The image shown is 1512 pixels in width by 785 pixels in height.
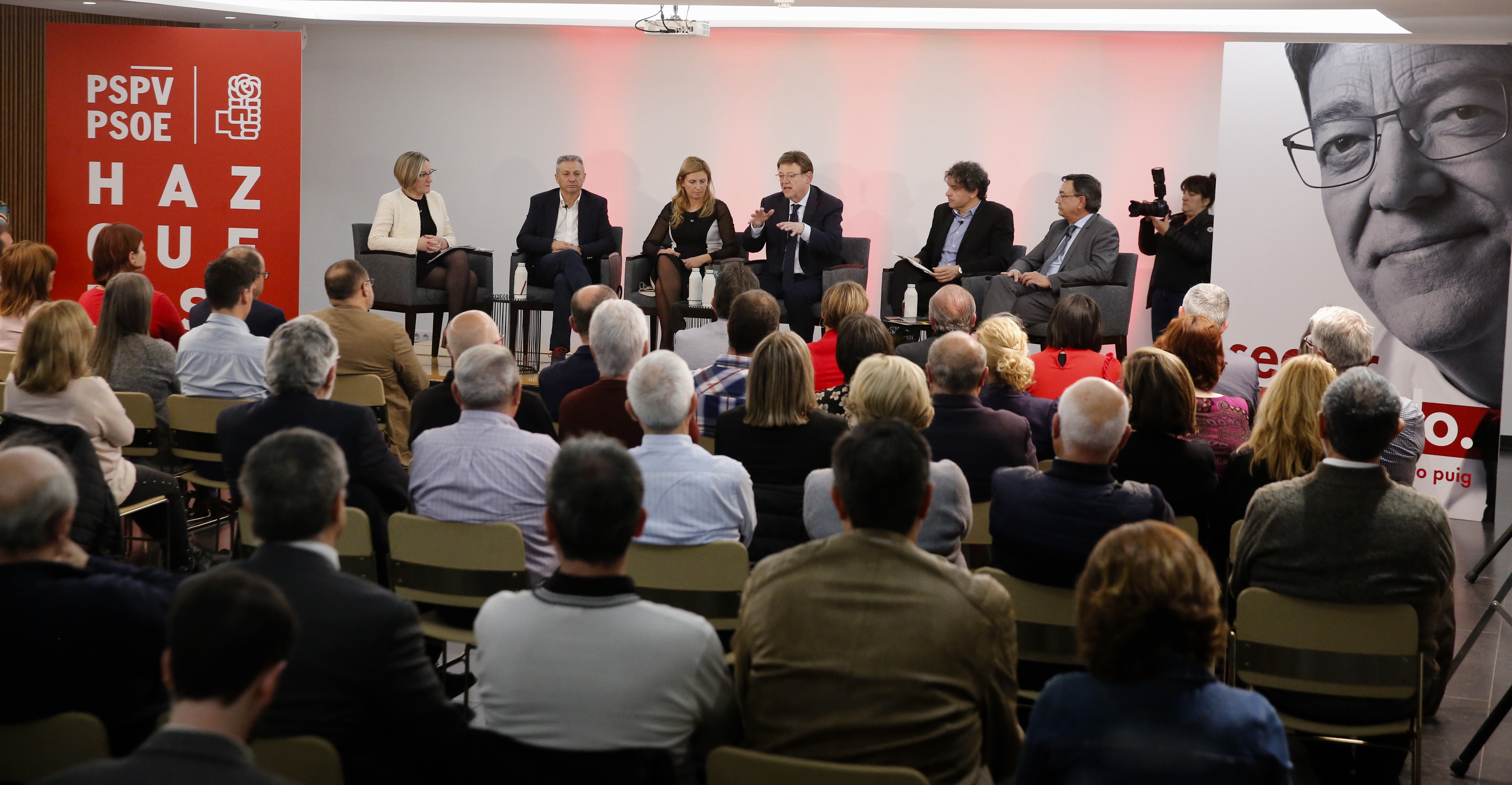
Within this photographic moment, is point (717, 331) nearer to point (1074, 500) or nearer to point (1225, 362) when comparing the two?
point (1225, 362)

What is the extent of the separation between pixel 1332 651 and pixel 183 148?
26.0ft

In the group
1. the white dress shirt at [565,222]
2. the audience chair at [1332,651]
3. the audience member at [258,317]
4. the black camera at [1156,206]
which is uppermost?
the black camera at [1156,206]

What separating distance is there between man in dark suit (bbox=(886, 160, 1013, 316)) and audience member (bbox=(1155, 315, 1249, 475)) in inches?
133

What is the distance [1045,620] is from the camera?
292 centimetres

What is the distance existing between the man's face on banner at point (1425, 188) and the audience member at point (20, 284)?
6471 mm

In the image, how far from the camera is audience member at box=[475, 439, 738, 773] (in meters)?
1.97

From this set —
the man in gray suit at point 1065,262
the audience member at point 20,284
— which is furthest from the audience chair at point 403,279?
the man in gray suit at point 1065,262

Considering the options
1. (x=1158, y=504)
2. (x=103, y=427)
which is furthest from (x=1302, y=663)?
(x=103, y=427)

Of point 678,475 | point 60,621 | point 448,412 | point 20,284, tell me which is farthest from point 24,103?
point 60,621

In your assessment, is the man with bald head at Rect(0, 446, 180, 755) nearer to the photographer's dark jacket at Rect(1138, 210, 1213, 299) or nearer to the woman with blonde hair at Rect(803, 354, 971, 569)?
the woman with blonde hair at Rect(803, 354, 971, 569)

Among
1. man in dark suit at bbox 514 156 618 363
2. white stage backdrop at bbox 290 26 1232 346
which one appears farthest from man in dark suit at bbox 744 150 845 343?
white stage backdrop at bbox 290 26 1232 346

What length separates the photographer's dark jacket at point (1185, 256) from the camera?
26.2 feet

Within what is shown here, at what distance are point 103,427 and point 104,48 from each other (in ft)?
18.1

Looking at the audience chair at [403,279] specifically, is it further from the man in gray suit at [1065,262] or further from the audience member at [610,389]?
the audience member at [610,389]
